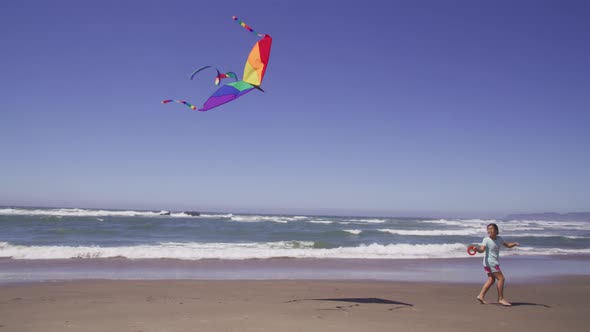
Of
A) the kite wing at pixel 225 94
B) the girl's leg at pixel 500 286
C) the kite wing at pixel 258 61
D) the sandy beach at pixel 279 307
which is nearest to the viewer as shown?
the sandy beach at pixel 279 307

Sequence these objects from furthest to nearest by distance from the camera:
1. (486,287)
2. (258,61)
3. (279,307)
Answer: (486,287), (279,307), (258,61)

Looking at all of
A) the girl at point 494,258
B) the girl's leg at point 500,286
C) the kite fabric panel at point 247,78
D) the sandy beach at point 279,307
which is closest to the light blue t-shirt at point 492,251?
the girl at point 494,258

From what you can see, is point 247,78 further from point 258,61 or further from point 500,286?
point 500,286

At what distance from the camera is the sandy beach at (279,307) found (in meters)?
4.68

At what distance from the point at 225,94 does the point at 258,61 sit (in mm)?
704

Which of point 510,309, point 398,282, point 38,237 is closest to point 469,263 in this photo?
point 398,282

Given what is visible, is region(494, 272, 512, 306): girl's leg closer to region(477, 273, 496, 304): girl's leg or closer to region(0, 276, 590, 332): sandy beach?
region(477, 273, 496, 304): girl's leg

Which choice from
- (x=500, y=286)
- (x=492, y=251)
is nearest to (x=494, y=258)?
(x=492, y=251)

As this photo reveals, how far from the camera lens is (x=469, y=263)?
1202cm

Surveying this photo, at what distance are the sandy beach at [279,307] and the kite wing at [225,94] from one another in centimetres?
280

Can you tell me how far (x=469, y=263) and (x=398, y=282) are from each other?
462cm

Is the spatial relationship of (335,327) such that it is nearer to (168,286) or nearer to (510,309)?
(510,309)

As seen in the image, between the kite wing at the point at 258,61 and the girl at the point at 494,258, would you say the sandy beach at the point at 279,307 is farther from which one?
the kite wing at the point at 258,61

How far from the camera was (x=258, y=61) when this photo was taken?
5.37m
